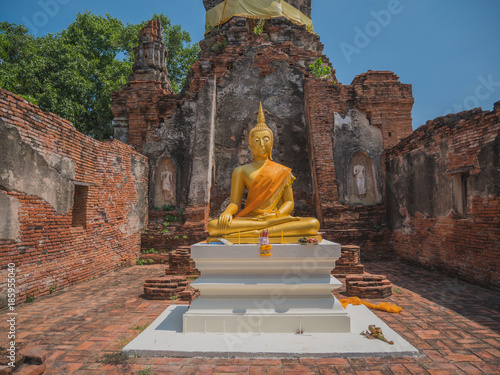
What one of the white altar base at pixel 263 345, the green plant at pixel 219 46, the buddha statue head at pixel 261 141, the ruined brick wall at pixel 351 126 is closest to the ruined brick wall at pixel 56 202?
the white altar base at pixel 263 345

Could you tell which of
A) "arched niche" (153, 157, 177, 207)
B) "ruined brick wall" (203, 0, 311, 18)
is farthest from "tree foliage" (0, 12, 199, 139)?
"arched niche" (153, 157, 177, 207)

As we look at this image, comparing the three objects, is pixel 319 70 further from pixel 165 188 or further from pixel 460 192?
pixel 460 192

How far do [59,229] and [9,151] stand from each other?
1.70 metres

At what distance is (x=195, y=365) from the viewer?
2.83 m

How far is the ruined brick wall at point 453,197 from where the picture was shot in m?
5.50

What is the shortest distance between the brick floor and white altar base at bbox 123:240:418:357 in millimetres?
318

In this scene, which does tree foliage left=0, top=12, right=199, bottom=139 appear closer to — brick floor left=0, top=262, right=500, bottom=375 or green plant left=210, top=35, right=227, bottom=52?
green plant left=210, top=35, right=227, bottom=52

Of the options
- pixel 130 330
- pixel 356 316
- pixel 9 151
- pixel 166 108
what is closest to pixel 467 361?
pixel 356 316

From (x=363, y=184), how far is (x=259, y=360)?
7832 mm

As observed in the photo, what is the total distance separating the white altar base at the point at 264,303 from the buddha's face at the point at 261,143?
61.2 inches

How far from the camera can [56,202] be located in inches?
232

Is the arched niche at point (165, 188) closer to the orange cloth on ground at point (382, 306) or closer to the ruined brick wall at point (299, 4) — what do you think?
the orange cloth on ground at point (382, 306)

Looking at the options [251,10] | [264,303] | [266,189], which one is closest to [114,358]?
[264,303]

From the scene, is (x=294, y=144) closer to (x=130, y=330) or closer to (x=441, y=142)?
(x=441, y=142)
